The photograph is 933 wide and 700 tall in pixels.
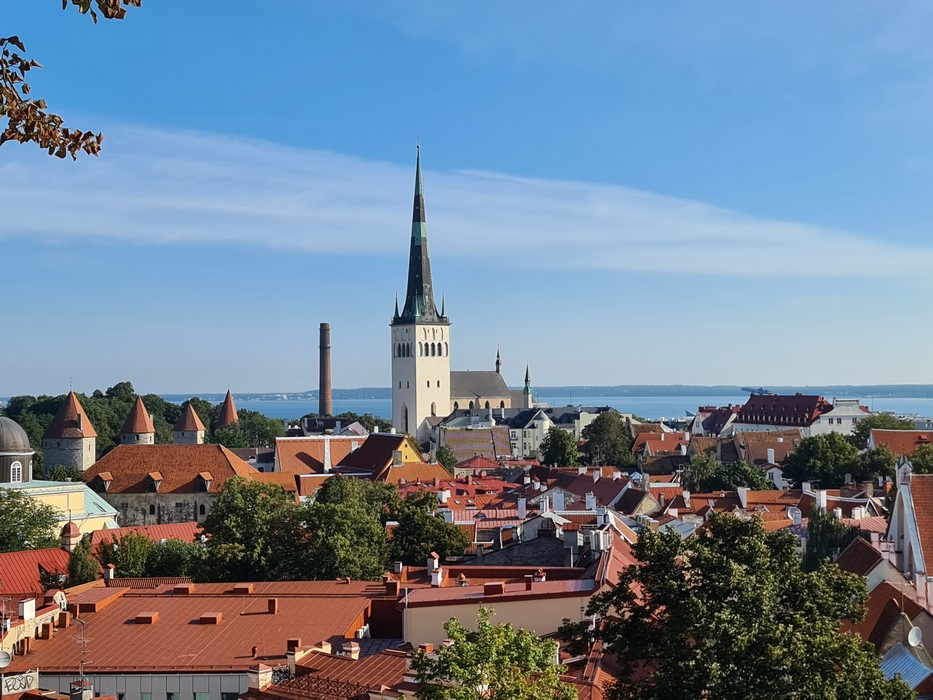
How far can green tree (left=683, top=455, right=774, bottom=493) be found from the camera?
6322cm

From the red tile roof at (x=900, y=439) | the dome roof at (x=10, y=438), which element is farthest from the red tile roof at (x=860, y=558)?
the red tile roof at (x=900, y=439)

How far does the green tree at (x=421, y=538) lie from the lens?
3681 cm

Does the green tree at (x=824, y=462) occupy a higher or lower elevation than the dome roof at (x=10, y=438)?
lower

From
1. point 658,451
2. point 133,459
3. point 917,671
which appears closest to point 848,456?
point 658,451

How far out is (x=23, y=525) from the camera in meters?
44.3

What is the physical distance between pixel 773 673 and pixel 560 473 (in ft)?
190

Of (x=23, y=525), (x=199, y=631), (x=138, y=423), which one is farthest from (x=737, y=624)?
A: (x=138, y=423)

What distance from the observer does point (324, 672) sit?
63.1 ft

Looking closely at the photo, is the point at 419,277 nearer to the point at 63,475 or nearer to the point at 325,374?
the point at 325,374

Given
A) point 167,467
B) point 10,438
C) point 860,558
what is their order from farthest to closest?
point 167,467 → point 10,438 → point 860,558

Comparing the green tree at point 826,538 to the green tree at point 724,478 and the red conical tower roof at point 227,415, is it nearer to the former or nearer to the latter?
the green tree at point 724,478

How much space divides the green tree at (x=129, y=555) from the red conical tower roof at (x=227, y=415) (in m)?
81.1

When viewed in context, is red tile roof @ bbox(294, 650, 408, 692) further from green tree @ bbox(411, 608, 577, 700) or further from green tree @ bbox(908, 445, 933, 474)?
green tree @ bbox(908, 445, 933, 474)

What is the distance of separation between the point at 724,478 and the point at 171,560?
3435cm
